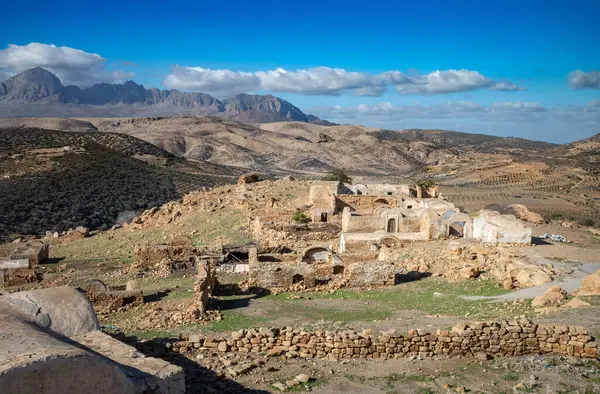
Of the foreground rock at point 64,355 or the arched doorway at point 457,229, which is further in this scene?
the arched doorway at point 457,229

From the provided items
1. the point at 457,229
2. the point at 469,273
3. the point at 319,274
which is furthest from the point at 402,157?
the point at 469,273

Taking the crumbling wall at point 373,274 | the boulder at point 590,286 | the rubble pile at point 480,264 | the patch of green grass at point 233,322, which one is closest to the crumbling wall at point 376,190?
the rubble pile at point 480,264

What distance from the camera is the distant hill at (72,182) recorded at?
33750 millimetres

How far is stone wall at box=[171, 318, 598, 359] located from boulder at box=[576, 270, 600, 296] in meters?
2.96

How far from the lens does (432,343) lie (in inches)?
315

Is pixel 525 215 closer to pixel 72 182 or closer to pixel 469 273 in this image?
pixel 469 273

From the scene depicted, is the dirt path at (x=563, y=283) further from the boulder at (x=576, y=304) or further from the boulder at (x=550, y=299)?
the boulder at (x=576, y=304)

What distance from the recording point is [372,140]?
12212cm

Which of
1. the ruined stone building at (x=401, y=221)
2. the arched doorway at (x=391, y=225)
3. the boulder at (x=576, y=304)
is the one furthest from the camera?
the arched doorway at (x=391, y=225)

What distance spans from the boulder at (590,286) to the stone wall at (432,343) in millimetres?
2962

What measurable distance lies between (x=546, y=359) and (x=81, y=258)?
18553 mm

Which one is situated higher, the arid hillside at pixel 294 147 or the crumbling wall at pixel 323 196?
the arid hillside at pixel 294 147

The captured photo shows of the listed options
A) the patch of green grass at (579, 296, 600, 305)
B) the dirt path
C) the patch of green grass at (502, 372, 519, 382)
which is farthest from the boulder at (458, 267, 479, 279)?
the patch of green grass at (502, 372, 519, 382)

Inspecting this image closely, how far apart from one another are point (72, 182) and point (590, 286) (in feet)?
123
